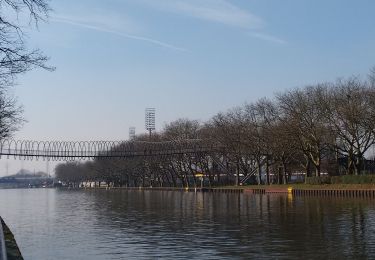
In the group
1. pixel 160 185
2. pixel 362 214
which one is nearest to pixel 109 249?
pixel 362 214

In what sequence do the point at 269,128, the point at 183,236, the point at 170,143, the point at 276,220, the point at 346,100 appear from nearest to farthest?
the point at 183,236 → the point at 276,220 → the point at 346,100 → the point at 269,128 → the point at 170,143

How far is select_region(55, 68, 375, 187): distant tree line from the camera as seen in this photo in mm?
86000

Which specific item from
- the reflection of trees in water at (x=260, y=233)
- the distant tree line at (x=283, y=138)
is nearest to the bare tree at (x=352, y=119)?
the distant tree line at (x=283, y=138)

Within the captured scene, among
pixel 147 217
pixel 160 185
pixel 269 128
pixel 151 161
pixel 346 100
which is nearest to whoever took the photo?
pixel 147 217

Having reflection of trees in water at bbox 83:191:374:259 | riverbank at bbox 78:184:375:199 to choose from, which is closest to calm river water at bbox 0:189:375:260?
reflection of trees in water at bbox 83:191:374:259

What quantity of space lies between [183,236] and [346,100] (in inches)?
2267

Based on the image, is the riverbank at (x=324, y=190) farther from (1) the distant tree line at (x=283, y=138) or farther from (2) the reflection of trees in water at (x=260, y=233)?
(2) the reflection of trees in water at (x=260, y=233)

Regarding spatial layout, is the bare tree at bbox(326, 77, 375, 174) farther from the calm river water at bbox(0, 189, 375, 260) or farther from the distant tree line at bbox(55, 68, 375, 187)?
the calm river water at bbox(0, 189, 375, 260)

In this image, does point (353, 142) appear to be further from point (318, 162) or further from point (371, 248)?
point (371, 248)

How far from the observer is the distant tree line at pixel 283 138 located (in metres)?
86.0

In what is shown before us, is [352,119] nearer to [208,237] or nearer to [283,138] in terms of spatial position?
[283,138]

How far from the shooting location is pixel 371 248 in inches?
1049

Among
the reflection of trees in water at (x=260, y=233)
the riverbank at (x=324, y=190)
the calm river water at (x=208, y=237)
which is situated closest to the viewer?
the calm river water at (x=208, y=237)

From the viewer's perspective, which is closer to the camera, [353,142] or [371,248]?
[371,248]
